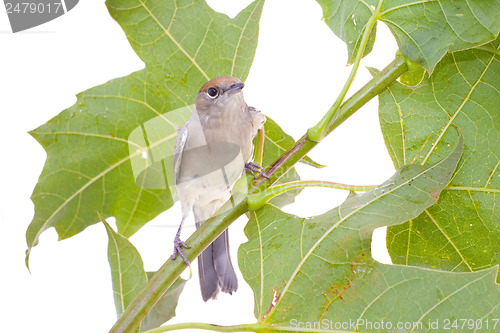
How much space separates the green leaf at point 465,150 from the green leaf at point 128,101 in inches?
18.2

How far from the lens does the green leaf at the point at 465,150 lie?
1156 mm

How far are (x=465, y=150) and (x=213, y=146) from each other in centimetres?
67

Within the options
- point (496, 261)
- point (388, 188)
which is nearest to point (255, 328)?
point (388, 188)

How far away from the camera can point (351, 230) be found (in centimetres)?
99

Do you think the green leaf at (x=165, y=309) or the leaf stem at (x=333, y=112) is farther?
the green leaf at (x=165, y=309)

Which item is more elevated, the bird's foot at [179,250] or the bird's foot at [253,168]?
the bird's foot at [253,168]

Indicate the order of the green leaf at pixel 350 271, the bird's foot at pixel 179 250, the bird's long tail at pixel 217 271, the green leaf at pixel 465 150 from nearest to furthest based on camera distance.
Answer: the green leaf at pixel 350 271 < the bird's foot at pixel 179 250 < the green leaf at pixel 465 150 < the bird's long tail at pixel 217 271

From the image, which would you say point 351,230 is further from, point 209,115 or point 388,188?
point 209,115

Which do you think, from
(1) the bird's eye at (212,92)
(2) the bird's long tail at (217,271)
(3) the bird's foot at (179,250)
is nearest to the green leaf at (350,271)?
(3) the bird's foot at (179,250)

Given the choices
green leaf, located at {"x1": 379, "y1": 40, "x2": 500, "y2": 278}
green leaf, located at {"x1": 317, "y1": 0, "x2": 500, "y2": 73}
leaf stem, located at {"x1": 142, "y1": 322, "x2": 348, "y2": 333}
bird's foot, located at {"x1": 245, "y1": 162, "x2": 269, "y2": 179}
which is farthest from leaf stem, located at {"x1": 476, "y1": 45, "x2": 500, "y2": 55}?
leaf stem, located at {"x1": 142, "y1": 322, "x2": 348, "y2": 333}

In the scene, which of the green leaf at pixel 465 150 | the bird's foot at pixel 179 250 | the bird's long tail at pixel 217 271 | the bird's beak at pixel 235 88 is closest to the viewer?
the bird's foot at pixel 179 250

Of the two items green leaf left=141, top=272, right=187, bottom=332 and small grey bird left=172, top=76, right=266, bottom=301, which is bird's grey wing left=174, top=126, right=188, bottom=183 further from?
green leaf left=141, top=272, right=187, bottom=332

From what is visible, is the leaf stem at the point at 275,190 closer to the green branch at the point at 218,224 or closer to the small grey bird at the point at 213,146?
the green branch at the point at 218,224

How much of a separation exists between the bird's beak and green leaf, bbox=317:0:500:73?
13.5 inches
